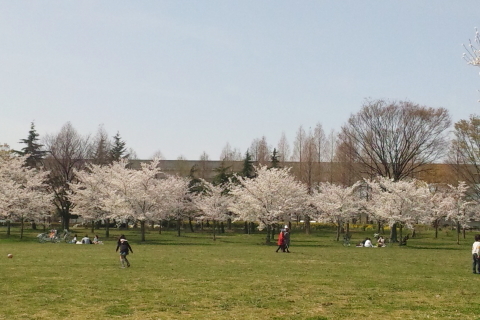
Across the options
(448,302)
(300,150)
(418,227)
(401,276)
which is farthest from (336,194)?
(448,302)

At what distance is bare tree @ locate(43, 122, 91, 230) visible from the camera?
57906mm

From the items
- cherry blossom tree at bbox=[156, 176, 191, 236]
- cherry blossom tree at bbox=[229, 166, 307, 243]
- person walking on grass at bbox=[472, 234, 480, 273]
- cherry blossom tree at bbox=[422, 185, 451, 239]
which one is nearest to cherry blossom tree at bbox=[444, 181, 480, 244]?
cherry blossom tree at bbox=[422, 185, 451, 239]

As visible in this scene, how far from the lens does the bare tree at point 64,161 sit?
5791 cm

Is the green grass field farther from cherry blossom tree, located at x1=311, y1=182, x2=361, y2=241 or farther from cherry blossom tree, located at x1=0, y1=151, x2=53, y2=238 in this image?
cherry blossom tree, located at x1=311, y1=182, x2=361, y2=241

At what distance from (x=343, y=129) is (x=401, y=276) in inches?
1397

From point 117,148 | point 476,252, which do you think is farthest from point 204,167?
point 476,252

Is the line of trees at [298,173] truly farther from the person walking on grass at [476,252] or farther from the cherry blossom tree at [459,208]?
the person walking on grass at [476,252]

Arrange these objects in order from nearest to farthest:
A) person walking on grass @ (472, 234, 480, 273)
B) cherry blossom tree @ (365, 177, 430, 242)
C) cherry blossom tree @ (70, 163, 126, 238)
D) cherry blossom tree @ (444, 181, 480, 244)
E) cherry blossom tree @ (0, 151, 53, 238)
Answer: person walking on grass @ (472, 234, 480, 273)
cherry blossom tree @ (365, 177, 430, 242)
cherry blossom tree @ (0, 151, 53, 238)
cherry blossom tree @ (444, 181, 480, 244)
cherry blossom tree @ (70, 163, 126, 238)

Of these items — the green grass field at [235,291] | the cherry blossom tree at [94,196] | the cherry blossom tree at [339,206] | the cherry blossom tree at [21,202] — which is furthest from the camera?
the cherry blossom tree at [94,196]

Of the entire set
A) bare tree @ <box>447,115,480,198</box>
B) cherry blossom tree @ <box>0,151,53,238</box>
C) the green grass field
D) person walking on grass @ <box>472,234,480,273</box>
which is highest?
bare tree @ <box>447,115,480,198</box>

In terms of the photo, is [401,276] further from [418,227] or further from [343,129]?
[418,227]

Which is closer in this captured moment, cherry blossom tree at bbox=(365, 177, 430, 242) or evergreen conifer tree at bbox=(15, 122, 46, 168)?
cherry blossom tree at bbox=(365, 177, 430, 242)

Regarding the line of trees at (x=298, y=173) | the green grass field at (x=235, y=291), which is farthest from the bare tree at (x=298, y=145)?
the green grass field at (x=235, y=291)

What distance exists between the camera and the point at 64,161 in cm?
5922
